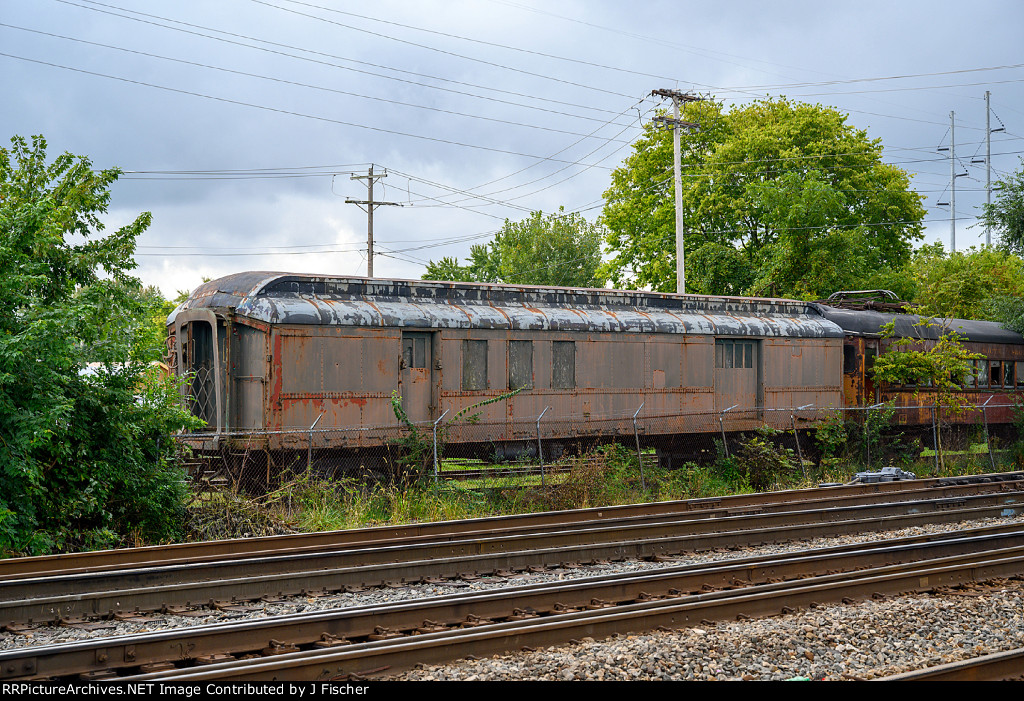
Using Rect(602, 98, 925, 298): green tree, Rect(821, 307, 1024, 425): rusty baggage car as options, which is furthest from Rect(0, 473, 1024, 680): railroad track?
Rect(602, 98, 925, 298): green tree

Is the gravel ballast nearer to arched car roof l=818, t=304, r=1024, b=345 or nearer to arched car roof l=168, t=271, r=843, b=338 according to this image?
arched car roof l=168, t=271, r=843, b=338

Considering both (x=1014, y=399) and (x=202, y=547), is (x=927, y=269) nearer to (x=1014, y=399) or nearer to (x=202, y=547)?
(x=1014, y=399)

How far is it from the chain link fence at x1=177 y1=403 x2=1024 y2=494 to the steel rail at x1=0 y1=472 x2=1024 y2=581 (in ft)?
5.81

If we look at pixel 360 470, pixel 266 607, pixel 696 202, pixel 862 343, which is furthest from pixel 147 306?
pixel 696 202

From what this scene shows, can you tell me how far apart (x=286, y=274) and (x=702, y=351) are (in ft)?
31.6

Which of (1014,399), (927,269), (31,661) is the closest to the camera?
(31,661)

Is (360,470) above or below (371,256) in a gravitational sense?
below

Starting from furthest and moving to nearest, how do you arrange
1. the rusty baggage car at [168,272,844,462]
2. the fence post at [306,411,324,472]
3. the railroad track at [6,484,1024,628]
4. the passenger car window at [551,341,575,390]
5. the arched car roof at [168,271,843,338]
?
the passenger car window at [551,341,575,390], the arched car roof at [168,271,843,338], the rusty baggage car at [168,272,844,462], the fence post at [306,411,324,472], the railroad track at [6,484,1024,628]

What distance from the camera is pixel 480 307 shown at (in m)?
18.1

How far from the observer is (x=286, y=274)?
1622cm

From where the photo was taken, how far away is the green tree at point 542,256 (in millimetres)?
64250

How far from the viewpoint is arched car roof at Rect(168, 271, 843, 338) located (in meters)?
16.0

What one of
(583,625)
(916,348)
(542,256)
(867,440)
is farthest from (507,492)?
(542,256)

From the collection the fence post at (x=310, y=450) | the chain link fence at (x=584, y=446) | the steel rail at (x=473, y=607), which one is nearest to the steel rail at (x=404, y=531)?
the chain link fence at (x=584, y=446)
